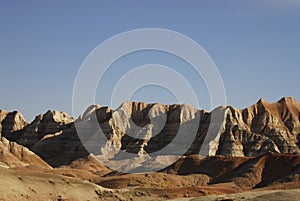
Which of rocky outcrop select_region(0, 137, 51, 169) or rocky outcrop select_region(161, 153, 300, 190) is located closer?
rocky outcrop select_region(161, 153, 300, 190)

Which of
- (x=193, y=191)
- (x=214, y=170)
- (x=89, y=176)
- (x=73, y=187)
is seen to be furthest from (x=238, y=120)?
(x=73, y=187)

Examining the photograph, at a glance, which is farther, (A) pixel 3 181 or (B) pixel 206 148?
(B) pixel 206 148

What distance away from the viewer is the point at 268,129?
639ft

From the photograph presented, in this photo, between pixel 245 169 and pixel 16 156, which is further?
pixel 16 156

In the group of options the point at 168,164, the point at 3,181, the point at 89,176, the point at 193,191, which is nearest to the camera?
the point at 3,181

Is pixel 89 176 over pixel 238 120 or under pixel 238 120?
under

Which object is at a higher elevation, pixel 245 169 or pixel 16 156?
pixel 245 169

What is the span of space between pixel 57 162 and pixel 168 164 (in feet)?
177

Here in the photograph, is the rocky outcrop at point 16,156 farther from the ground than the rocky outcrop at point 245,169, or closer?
closer

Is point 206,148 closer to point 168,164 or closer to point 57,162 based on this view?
point 168,164

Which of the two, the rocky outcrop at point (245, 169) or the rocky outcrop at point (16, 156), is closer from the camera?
the rocky outcrop at point (245, 169)

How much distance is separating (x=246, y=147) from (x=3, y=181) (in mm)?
128972

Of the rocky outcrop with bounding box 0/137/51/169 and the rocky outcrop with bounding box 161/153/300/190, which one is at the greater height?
the rocky outcrop with bounding box 161/153/300/190

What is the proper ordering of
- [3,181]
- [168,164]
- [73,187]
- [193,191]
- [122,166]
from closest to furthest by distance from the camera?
1. [3,181]
2. [73,187]
3. [193,191]
4. [168,164]
5. [122,166]
